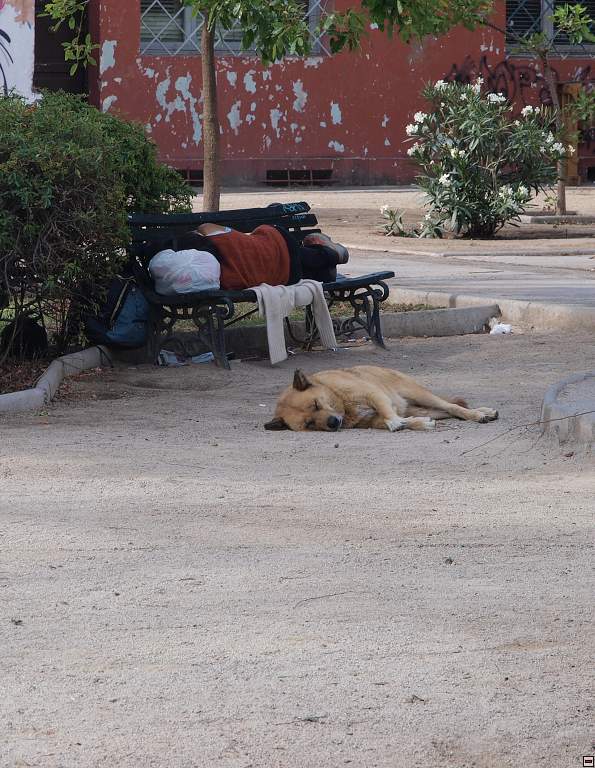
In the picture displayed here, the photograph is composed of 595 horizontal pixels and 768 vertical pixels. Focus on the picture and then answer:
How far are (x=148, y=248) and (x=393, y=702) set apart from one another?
5.78 meters

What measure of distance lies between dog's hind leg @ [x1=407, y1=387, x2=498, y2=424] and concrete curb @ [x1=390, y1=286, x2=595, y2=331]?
3.28m

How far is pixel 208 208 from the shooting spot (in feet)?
43.0

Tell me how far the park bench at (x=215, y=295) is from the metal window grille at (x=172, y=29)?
17398mm

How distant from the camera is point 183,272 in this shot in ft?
26.6

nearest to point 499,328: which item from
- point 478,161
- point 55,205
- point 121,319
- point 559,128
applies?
point 121,319

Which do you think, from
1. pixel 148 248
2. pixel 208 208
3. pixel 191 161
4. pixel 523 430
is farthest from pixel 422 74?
pixel 523 430

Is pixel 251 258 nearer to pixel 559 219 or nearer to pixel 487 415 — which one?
pixel 487 415

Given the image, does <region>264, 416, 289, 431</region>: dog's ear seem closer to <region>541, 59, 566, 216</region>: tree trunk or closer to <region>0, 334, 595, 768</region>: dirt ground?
<region>0, 334, 595, 768</region>: dirt ground

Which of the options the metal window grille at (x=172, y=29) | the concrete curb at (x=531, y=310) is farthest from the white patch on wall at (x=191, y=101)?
the concrete curb at (x=531, y=310)

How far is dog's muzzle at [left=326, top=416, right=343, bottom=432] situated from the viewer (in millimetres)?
6336

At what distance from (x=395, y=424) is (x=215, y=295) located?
6.87 ft

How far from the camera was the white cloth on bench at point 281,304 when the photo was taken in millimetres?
8195

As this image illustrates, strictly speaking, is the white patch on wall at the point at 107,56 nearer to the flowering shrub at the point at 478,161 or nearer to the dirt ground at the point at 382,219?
the dirt ground at the point at 382,219

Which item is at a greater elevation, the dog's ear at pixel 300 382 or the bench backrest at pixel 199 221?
the bench backrest at pixel 199 221
